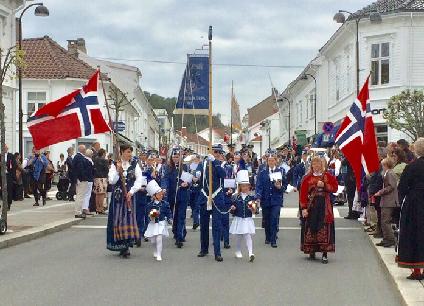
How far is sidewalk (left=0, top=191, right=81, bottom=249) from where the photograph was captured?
14.8 meters

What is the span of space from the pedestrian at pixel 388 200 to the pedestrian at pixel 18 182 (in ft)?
44.8

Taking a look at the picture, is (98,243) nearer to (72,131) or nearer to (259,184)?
(72,131)

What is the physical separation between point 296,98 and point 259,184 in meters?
56.6

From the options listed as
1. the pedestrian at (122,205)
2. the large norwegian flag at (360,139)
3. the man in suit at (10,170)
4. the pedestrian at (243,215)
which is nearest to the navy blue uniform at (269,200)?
the pedestrian at (243,215)

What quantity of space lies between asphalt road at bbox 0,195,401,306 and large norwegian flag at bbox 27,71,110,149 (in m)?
2.06

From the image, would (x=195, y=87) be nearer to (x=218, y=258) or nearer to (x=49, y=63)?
(x=218, y=258)

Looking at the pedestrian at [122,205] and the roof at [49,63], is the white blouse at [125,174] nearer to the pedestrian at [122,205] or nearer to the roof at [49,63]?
the pedestrian at [122,205]

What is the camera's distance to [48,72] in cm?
5031

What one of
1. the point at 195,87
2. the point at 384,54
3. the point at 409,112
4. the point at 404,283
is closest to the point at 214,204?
the point at 195,87

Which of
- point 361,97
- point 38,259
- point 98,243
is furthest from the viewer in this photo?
point 98,243

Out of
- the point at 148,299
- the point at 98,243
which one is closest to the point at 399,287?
the point at 148,299

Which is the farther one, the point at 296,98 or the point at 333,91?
the point at 296,98

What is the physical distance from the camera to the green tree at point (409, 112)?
→ 29984 millimetres

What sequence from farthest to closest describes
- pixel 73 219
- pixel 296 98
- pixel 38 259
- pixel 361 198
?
pixel 296 98 → pixel 73 219 → pixel 361 198 → pixel 38 259
